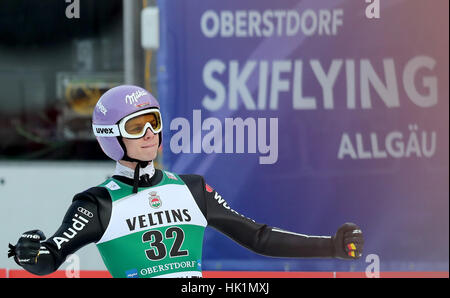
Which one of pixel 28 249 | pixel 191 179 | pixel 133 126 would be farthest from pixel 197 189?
pixel 28 249

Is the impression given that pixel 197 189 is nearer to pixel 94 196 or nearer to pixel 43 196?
pixel 94 196

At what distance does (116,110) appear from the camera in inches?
114

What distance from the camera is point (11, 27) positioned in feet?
14.6

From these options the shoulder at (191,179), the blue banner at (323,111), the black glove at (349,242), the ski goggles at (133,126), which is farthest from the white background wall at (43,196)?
the black glove at (349,242)

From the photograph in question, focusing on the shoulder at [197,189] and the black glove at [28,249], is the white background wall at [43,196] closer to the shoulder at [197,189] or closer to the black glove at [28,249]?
the shoulder at [197,189]

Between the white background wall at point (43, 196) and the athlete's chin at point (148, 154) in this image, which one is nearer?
the athlete's chin at point (148, 154)

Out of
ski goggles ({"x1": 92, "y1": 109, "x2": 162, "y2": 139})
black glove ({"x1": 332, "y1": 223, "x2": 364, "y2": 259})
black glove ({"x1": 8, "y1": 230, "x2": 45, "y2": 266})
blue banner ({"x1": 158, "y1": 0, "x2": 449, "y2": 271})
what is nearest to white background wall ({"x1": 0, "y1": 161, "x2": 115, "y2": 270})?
blue banner ({"x1": 158, "y1": 0, "x2": 449, "y2": 271})

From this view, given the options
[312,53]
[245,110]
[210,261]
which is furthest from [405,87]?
[210,261]

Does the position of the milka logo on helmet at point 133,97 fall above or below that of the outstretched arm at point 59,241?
above

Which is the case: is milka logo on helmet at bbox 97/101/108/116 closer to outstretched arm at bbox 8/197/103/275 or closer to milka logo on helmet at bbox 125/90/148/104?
milka logo on helmet at bbox 125/90/148/104

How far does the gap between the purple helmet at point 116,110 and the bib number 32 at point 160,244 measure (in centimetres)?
34

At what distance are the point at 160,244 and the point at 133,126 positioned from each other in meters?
0.48

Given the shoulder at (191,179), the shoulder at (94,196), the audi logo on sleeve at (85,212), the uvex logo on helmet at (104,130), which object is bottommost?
the audi logo on sleeve at (85,212)

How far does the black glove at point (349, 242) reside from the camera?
2926mm
